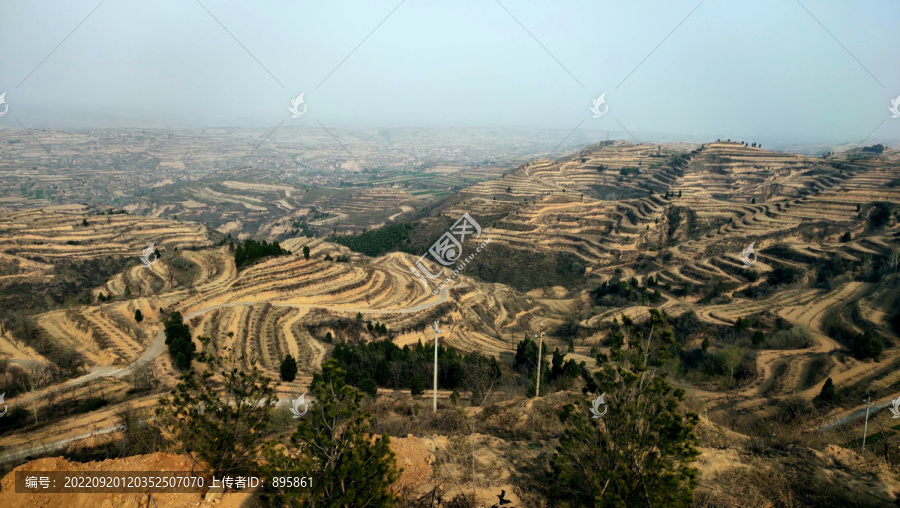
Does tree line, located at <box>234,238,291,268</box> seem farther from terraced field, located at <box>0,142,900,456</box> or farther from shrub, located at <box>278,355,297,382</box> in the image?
shrub, located at <box>278,355,297,382</box>

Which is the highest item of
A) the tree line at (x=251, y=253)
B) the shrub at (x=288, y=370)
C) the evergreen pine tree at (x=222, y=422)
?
the evergreen pine tree at (x=222, y=422)

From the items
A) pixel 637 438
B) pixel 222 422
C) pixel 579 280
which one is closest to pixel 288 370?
pixel 222 422

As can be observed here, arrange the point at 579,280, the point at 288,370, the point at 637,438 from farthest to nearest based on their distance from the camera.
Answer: the point at 579,280, the point at 288,370, the point at 637,438

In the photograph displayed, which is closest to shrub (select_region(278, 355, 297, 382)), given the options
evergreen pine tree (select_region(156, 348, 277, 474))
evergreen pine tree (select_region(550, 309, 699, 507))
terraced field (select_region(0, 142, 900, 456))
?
terraced field (select_region(0, 142, 900, 456))

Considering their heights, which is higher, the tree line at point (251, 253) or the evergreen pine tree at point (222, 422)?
the evergreen pine tree at point (222, 422)

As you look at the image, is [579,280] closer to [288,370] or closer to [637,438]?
[288,370]

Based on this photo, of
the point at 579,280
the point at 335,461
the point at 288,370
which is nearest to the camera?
the point at 335,461

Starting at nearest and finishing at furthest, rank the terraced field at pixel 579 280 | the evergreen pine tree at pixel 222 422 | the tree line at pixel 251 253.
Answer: the evergreen pine tree at pixel 222 422 < the terraced field at pixel 579 280 < the tree line at pixel 251 253

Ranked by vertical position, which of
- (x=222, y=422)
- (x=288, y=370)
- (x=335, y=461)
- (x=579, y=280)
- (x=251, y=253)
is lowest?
(x=579, y=280)

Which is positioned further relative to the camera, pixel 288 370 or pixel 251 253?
pixel 251 253

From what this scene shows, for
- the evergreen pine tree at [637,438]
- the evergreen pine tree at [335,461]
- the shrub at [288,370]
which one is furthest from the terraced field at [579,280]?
the evergreen pine tree at [637,438]

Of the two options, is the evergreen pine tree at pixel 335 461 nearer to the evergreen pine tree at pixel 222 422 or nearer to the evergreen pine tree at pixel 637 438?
the evergreen pine tree at pixel 222 422

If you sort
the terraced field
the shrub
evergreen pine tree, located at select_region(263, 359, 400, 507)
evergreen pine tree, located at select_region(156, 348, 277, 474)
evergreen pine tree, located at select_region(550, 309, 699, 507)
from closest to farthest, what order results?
evergreen pine tree, located at select_region(263, 359, 400, 507) < evergreen pine tree, located at select_region(550, 309, 699, 507) < evergreen pine tree, located at select_region(156, 348, 277, 474) < the shrub < the terraced field
